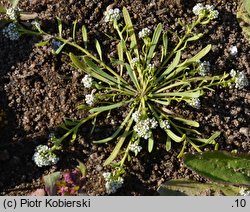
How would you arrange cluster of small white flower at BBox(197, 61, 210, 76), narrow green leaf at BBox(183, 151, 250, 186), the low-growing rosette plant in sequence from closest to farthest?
1. narrow green leaf at BBox(183, 151, 250, 186)
2. the low-growing rosette plant
3. cluster of small white flower at BBox(197, 61, 210, 76)

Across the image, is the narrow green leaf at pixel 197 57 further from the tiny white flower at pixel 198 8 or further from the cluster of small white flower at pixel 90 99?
the cluster of small white flower at pixel 90 99

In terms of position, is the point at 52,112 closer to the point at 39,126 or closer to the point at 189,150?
the point at 39,126

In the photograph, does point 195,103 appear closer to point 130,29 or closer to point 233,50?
point 233,50

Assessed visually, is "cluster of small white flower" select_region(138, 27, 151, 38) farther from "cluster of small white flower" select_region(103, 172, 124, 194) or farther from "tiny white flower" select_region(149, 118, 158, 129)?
"cluster of small white flower" select_region(103, 172, 124, 194)

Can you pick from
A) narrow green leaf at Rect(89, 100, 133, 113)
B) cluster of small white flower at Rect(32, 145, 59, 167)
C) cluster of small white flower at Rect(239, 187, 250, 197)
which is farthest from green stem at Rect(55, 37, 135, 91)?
cluster of small white flower at Rect(239, 187, 250, 197)

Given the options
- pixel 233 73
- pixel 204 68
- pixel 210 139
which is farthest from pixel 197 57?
pixel 210 139

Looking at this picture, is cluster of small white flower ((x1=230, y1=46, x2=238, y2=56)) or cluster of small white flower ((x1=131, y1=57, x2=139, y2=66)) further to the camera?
cluster of small white flower ((x1=230, y1=46, x2=238, y2=56))

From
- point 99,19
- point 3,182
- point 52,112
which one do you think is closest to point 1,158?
point 3,182
